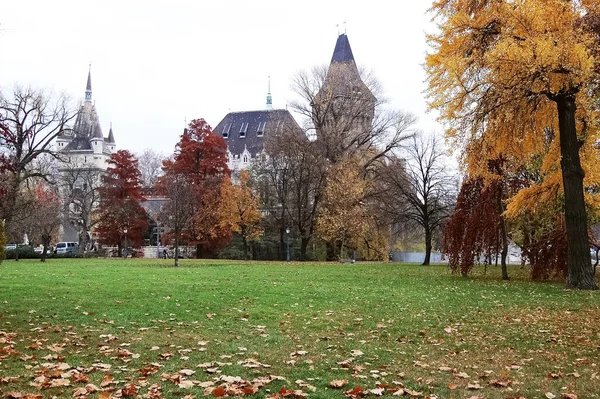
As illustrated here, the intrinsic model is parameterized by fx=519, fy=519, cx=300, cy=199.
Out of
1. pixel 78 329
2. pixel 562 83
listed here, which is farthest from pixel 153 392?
pixel 562 83

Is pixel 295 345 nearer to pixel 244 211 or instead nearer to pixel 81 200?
pixel 244 211

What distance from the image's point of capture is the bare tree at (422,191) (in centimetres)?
3588

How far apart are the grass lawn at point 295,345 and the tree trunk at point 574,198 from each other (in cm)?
178

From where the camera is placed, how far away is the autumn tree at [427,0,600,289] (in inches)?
479

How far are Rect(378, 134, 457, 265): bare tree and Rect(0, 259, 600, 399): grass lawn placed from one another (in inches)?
909

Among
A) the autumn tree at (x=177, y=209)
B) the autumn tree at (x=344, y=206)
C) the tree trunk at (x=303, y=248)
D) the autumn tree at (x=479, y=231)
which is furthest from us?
the tree trunk at (x=303, y=248)

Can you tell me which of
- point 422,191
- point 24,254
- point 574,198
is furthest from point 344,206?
point 24,254

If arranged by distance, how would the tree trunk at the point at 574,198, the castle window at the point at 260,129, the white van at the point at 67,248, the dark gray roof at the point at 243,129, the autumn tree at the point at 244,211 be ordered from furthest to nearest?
the castle window at the point at 260,129 < the dark gray roof at the point at 243,129 < the white van at the point at 67,248 < the autumn tree at the point at 244,211 < the tree trunk at the point at 574,198

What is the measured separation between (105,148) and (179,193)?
7510 cm

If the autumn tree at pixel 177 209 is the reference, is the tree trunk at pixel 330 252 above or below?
below

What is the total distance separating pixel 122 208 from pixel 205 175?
754cm

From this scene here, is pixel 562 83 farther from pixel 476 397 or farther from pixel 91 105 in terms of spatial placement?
pixel 91 105

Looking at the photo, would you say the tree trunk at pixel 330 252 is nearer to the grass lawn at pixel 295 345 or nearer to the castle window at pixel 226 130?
the grass lawn at pixel 295 345

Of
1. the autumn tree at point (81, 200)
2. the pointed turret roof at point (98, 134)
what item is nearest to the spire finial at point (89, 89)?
the pointed turret roof at point (98, 134)
